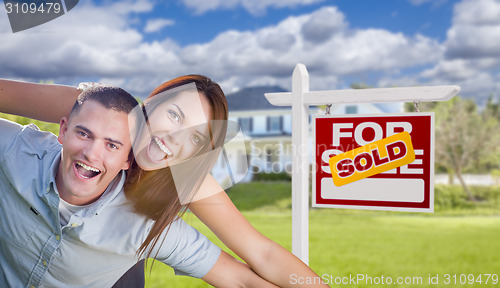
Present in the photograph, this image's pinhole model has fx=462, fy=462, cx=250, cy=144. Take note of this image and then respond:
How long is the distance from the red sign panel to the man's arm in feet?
1.67

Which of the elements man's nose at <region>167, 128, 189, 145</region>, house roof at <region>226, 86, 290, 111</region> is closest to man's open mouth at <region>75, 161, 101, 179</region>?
man's nose at <region>167, 128, 189, 145</region>

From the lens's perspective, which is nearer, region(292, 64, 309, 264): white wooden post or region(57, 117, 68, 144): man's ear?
region(57, 117, 68, 144): man's ear

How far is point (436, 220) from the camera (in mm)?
10305

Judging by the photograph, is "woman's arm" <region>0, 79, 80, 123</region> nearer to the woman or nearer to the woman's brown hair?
the woman

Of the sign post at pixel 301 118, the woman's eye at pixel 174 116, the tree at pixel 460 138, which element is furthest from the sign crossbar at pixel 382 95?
the tree at pixel 460 138

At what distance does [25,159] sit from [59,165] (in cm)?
16

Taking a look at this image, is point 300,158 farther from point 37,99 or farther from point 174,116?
point 37,99

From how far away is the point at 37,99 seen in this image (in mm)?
2189

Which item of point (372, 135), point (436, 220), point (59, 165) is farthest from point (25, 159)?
point (436, 220)

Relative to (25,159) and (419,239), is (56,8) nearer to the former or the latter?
(25,159)

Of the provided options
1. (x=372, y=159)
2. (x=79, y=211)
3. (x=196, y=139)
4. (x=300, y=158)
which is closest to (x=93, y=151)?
(x=79, y=211)

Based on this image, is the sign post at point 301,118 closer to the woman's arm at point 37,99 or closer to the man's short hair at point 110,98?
the man's short hair at point 110,98

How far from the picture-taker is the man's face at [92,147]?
181cm

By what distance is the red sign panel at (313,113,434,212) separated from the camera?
2.20 m
